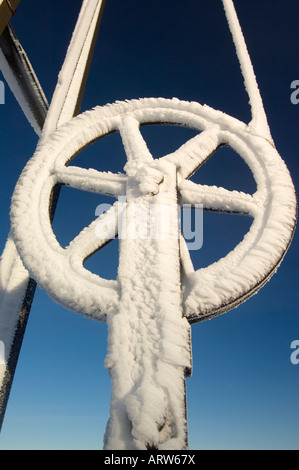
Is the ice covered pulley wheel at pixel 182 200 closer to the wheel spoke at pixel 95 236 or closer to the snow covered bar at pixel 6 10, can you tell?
the wheel spoke at pixel 95 236

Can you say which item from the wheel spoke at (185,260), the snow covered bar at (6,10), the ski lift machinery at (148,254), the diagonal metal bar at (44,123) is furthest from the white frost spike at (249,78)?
the snow covered bar at (6,10)

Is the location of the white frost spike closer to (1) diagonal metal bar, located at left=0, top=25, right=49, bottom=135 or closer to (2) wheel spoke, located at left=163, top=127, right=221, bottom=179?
(2) wheel spoke, located at left=163, top=127, right=221, bottom=179

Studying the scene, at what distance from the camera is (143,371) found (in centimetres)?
43

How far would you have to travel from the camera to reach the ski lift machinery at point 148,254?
A: 0.42 m

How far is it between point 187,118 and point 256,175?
9.4 inches

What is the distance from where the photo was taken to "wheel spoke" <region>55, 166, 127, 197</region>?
69 cm

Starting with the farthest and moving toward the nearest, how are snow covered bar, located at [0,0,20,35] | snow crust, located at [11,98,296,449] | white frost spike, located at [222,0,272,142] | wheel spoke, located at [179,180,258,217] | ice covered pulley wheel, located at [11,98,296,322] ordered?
snow covered bar, located at [0,0,20,35], white frost spike, located at [222,0,272,142], wheel spoke, located at [179,180,258,217], ice covered pulley wheel, located at [11,98,296,322], snow crust, located at [11,98,296,449]

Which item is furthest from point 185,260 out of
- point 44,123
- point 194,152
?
point 44,123

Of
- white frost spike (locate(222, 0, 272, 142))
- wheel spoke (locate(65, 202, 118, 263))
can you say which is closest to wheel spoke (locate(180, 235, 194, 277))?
wheel spoke (locate(65, 202, 118, 263))

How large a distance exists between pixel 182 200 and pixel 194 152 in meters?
0.14

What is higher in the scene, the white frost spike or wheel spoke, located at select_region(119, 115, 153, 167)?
the white frost spike

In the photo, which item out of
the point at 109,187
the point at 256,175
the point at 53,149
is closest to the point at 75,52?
the point at 53,149

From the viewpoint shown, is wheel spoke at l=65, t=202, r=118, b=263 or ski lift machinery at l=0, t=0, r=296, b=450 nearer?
ski lift machinery at l=0, t=0, r=296, b=450

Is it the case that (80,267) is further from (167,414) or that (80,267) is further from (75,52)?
(75,52)
